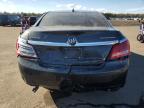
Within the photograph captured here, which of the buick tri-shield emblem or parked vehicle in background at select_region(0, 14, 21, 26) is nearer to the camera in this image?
the buick tri-shield emblem

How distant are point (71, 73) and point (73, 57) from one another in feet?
0.82

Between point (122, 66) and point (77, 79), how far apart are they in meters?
0.76

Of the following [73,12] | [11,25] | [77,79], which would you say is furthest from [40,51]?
[11,25]

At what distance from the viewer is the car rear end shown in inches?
181

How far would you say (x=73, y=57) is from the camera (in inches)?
183

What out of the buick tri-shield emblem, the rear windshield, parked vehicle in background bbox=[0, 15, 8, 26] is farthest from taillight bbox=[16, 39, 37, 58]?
parked vehicle in background bbox=[0, 15, 8, 26]

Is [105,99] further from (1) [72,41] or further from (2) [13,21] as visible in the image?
(2) [13,21]

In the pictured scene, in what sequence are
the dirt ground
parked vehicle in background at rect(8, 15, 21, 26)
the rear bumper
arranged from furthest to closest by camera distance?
parked vehicle in background at rect(8, 15, 21, 26), the dirt ground, the rear bumper

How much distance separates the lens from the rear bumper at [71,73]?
15.0ft

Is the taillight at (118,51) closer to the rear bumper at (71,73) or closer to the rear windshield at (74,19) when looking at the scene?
the rear bumper at (71,73)

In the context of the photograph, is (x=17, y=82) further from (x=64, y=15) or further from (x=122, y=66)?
(x=122, y=66)

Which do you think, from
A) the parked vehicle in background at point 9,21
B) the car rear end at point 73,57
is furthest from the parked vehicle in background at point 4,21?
the car rear end at point 73,57

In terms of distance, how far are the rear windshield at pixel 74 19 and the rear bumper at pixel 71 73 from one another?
1.11m

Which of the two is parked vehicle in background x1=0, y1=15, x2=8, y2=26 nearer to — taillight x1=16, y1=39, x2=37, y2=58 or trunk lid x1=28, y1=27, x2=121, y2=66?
taillight x1=16, y1=39, x2=37, y2=58
